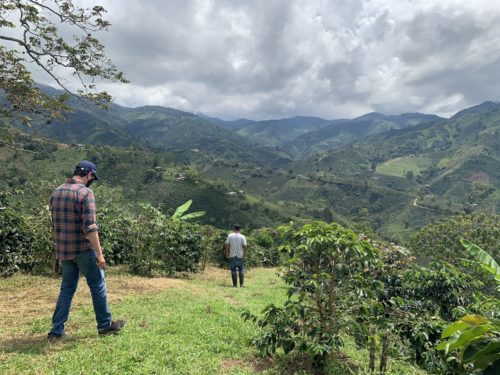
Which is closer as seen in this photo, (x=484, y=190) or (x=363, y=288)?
(x=363, y=288)

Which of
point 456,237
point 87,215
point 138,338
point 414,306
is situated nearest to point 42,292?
point 138,338

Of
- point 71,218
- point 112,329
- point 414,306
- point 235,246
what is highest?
point 71,218

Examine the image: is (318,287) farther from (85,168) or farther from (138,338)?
(85,168)

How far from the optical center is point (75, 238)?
15.5 ft

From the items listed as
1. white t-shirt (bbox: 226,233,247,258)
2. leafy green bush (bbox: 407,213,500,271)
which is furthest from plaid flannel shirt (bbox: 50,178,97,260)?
leafy green bush (bbox: 407,213,500,271)

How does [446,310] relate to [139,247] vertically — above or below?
below

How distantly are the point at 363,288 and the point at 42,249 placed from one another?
8398 millimetres

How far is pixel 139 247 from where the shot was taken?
36.6ft

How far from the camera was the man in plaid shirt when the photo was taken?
470 centimetres

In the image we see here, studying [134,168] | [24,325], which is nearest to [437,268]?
[24,325]

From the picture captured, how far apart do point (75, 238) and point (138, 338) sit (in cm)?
173

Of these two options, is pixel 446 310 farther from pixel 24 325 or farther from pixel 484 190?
pixel 484 190

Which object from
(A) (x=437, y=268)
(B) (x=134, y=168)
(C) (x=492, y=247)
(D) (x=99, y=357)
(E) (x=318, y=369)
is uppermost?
(B) (x=134, y=168)

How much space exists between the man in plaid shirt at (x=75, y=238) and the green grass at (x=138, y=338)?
577mm
